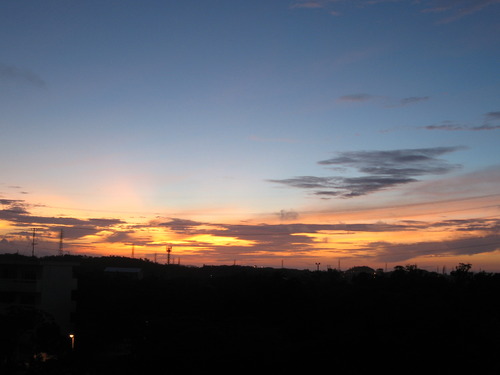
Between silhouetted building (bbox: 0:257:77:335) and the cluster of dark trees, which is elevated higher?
silhouetted building (bbox: 0:257:77:335)

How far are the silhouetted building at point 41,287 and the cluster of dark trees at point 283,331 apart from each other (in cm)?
164

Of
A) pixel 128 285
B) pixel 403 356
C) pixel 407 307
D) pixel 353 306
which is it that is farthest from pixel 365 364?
pixel 128 285

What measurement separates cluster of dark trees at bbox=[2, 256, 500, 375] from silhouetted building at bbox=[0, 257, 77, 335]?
→ 1645mm

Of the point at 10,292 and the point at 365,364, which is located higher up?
the point at 10,292

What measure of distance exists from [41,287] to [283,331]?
19.3 meters

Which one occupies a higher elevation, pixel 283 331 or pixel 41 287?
pixel 41 287

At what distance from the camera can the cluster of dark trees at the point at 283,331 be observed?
950 inches

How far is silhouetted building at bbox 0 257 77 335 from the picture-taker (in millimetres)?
38469

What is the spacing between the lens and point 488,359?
79.7 feet

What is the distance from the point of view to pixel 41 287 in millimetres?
39281

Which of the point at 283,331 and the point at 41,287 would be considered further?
the point at 41,287

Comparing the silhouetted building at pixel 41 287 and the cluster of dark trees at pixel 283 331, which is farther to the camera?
the silhouetted building at pixel 41 287

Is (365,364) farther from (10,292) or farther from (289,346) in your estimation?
(10,292)

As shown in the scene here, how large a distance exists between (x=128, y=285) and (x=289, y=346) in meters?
32.3
